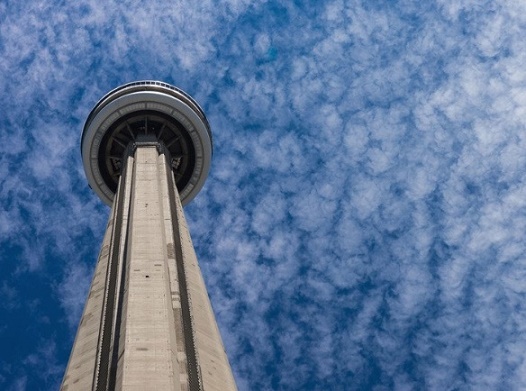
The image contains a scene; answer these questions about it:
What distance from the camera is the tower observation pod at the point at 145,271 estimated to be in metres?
16.0

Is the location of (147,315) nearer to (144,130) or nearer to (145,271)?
(145,271)

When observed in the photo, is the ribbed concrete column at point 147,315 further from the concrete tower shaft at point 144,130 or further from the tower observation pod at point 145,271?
the concrete tower shaft at point 144,130

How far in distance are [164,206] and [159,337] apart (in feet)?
37.0

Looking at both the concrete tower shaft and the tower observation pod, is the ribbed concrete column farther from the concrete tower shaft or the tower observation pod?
the concrete tower shaft

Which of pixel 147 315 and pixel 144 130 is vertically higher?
pixel 144 130

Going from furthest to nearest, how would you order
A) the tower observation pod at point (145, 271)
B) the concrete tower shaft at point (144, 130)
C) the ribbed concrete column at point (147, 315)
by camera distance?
the concrete tower shaft at point (144, 130) < the tower observation pod at point (145, 271) < the ribbed concrete column at point (147, 315)

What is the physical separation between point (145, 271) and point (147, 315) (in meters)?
2.99

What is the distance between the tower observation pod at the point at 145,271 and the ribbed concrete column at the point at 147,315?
→ 0.12 ft

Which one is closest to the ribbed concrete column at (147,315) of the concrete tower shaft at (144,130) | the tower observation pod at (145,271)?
the tower observation pod at (145,271)

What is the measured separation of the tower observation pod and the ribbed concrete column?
0.04 meters

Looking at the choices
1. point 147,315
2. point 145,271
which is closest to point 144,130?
Answer: point 145,271

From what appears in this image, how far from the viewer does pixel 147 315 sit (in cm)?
1780

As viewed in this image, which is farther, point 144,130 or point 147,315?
point 144,130

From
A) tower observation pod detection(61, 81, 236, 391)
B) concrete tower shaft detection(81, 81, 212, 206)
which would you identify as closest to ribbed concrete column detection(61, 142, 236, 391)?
tower observation pod detection(61, 81, 236, 391)
